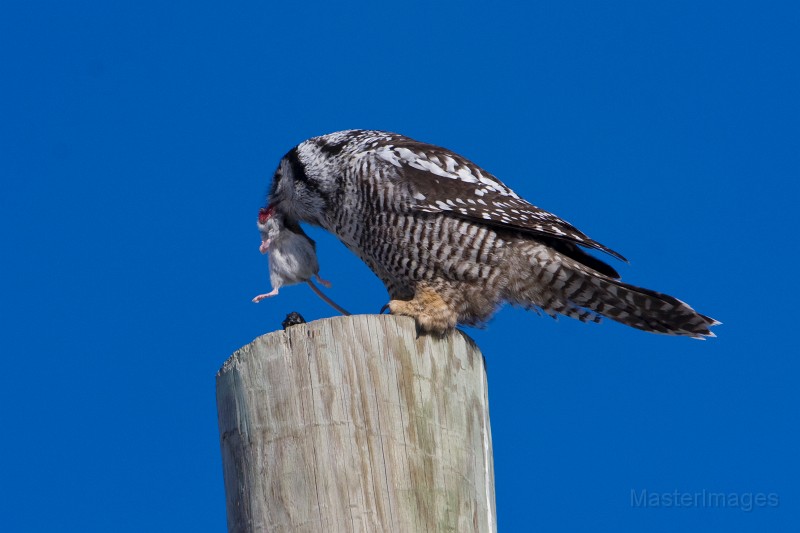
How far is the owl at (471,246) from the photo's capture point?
5352 mm

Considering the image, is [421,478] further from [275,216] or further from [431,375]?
[275,216]

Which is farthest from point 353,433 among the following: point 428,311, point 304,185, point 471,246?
point 304,185

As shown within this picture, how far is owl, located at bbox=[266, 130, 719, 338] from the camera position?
5.35 meters

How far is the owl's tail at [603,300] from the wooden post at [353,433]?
1.90m

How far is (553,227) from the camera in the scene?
17.9 feet

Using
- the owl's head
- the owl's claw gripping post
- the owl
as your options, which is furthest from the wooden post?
the owl's head

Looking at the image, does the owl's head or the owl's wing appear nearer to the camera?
the owl's wing

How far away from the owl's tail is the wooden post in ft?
6.24

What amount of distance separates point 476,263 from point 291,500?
2387 millimetres

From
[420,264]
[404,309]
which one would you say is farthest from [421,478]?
[420,264]

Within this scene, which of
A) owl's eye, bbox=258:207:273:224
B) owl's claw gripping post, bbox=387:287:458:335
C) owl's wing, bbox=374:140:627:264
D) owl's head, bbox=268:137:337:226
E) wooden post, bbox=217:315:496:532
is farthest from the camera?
owl's eye, bbox=258:207:273:224

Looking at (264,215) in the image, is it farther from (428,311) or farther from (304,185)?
(428,311)

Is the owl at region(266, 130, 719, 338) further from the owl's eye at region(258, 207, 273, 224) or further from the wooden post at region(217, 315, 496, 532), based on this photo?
the wooden post at region(217, 315, 496, 532)

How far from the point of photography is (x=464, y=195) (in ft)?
18.1
